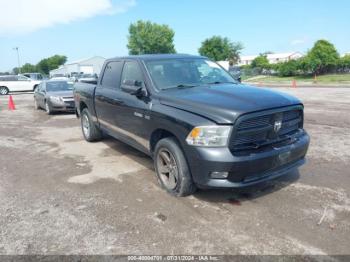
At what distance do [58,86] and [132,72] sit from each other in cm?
932

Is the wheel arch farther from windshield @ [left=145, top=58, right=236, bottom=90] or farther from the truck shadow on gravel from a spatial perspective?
the truck shadow on gravel

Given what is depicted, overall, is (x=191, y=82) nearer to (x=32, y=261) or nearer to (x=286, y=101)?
(x=286, y=101)

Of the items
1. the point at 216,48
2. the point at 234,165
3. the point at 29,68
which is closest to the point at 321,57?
the point at 216,48

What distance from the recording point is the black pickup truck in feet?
11.8

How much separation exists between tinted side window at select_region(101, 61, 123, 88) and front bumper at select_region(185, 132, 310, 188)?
2581 millimetres

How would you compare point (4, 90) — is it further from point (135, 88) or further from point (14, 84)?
point (135, 88)

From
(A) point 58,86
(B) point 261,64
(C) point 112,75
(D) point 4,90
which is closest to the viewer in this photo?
(C) point 112,75

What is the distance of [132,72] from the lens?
524cm

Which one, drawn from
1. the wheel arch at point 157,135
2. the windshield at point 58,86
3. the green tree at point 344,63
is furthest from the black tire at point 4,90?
the green tree at point 344,63

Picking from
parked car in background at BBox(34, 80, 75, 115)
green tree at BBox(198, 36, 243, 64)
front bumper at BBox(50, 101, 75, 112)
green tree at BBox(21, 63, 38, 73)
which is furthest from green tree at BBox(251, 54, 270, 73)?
green tree at BBox(21, 63, 38, 73)

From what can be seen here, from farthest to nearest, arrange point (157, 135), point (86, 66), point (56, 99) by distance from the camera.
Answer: point (86, 66) → point (56, 99) → point (157, 135)

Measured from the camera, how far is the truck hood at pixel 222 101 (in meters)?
3.61

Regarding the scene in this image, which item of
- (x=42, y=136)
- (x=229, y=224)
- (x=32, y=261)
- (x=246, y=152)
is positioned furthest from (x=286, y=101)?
(x=42, y=136)

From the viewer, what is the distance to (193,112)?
12.5 feet
